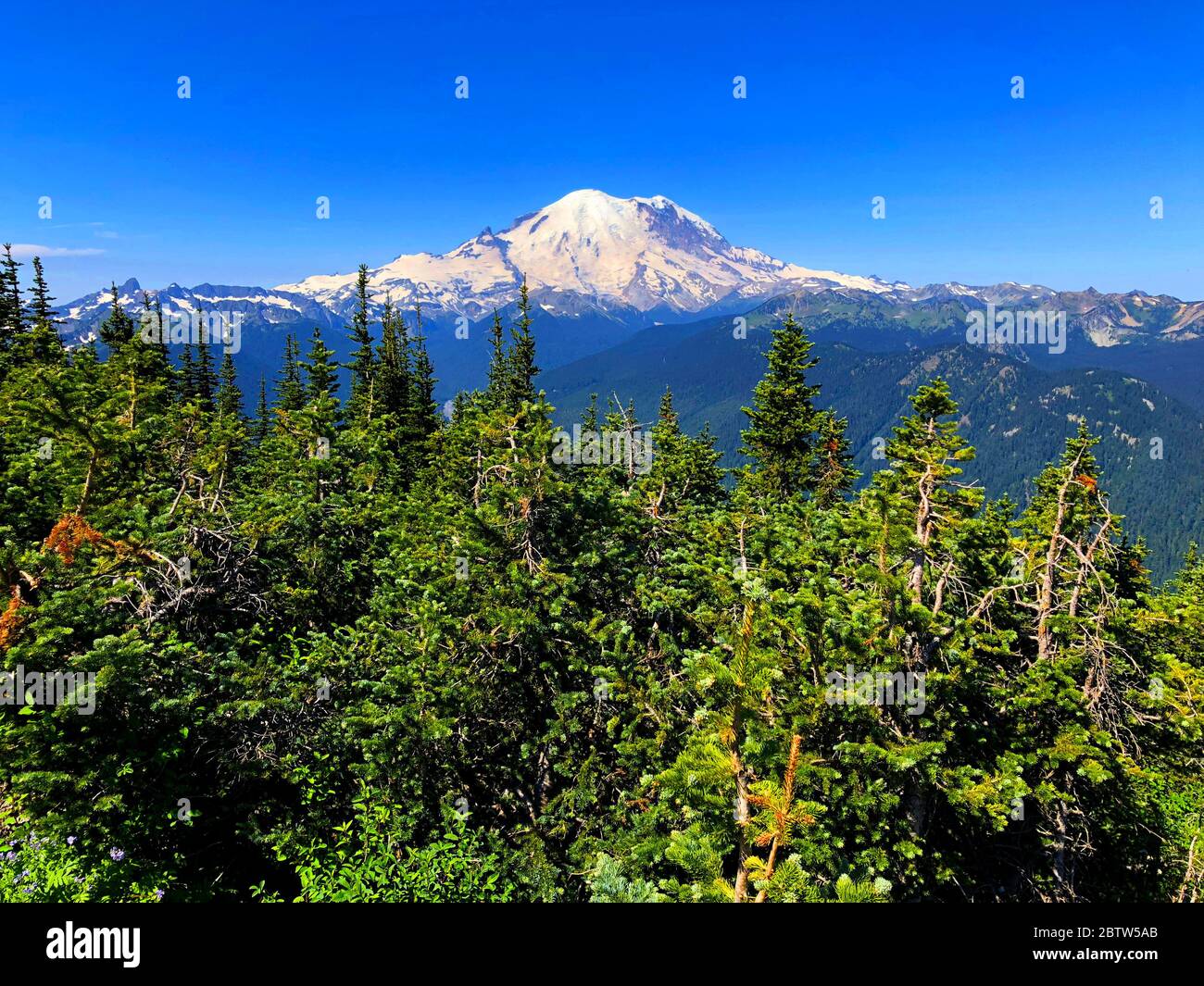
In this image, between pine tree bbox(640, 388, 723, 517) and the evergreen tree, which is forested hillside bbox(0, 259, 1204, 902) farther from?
the evergreen tree

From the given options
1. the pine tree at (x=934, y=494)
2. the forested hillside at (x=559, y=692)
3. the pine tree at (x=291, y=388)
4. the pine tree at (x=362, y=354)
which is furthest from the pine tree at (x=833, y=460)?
the pine tree at (x=291, y=388)

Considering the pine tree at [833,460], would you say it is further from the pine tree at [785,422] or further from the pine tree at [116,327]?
the pine tree at [116,327]

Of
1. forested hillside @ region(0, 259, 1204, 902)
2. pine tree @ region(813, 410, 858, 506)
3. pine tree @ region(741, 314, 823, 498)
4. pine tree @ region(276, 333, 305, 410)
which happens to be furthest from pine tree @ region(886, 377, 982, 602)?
pine tree @ region(276, 333, 305, 410)

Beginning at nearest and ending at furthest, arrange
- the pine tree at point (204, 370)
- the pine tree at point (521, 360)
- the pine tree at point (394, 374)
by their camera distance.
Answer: the pine tree at point (394, 374) < the pine tree at point (521, 360) < the pine tree at point (204, 370)

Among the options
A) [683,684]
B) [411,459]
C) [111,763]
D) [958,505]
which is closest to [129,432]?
[111,763]

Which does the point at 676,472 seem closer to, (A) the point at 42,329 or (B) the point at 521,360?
(B) the point at 521,360

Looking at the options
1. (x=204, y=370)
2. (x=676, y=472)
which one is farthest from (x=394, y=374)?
(x=676, y=472)
